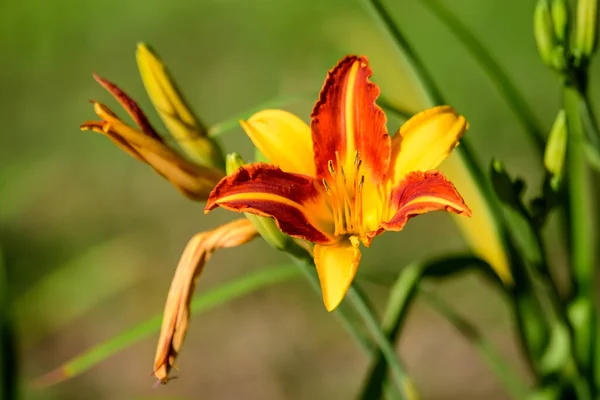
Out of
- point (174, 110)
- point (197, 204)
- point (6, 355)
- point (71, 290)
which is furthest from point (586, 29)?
point (197, 204)

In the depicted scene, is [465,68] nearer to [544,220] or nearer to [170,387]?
[170,387]

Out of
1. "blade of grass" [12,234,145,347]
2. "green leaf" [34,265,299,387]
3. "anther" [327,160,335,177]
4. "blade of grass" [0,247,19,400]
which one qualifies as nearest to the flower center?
"anther" [327,160,335,177]

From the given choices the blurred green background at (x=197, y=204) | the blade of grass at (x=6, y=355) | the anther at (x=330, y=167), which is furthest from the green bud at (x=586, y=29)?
the blade of grass at (x=6, y=355)

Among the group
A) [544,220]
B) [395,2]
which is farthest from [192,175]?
[395,2]

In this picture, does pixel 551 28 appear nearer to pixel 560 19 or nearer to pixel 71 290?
pixel 560 19

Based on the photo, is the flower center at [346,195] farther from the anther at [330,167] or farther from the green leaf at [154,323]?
the green leaf at [154,323]

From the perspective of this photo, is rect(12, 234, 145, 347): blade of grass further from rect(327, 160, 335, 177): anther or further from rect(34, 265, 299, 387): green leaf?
rect(327, 160, 335, 177): anther
